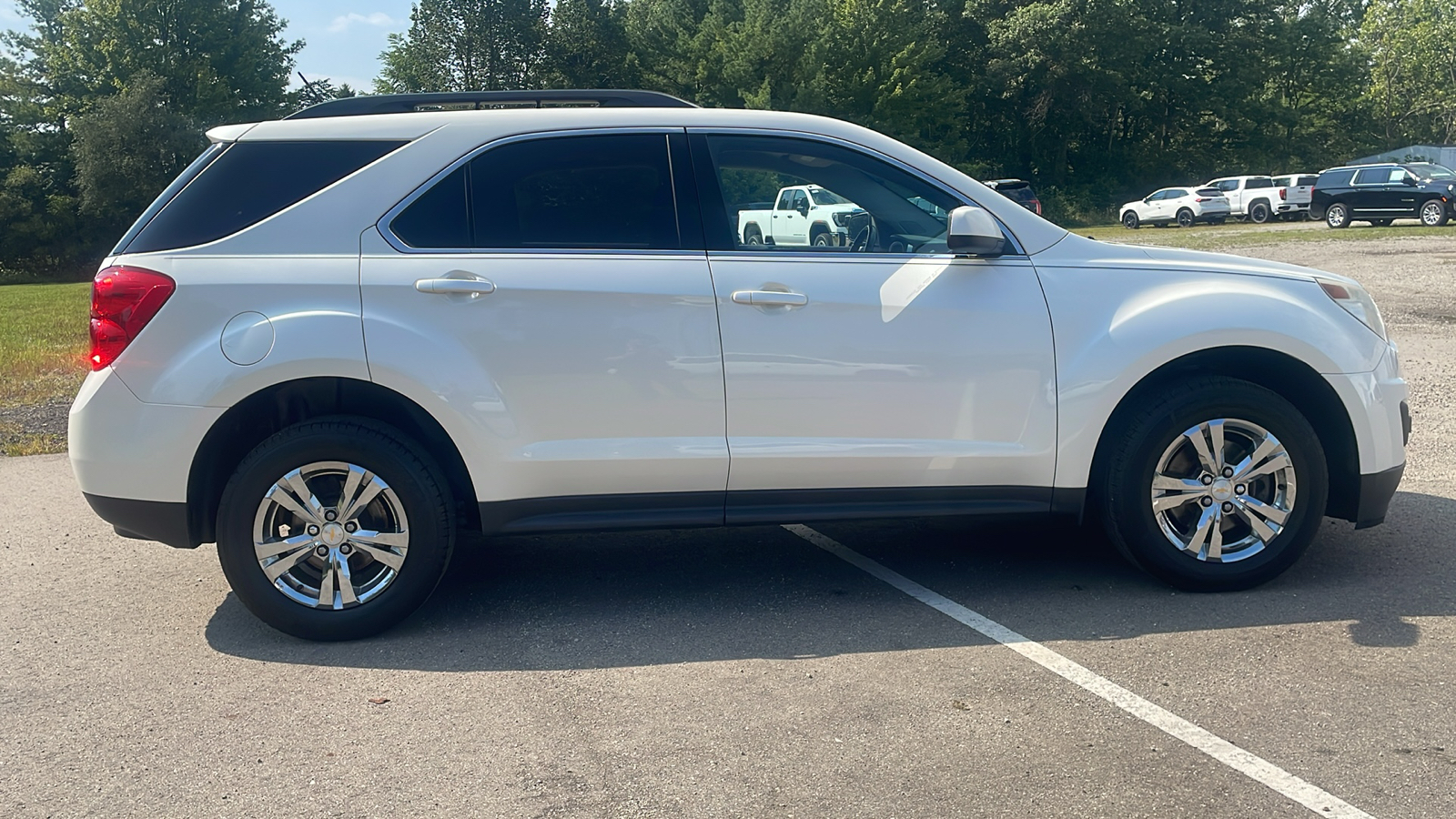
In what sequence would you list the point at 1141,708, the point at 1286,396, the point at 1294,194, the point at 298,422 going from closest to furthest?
the point at 1141,708
the point at 298,422
the point at 1286,396
the point at 1294,194

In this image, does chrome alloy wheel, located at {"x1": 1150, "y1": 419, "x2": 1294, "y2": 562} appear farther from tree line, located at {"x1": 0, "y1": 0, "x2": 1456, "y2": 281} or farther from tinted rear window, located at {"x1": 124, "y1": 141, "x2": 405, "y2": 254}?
tree line, located at {"x1": 0, "y1": 0, "x2": 1456, "y2": 281}

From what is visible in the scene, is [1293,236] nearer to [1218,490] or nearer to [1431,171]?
[1431,171]

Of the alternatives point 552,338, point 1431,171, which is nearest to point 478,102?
point 552,338

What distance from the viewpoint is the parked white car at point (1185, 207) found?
41844 mm

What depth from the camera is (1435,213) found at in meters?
31.1

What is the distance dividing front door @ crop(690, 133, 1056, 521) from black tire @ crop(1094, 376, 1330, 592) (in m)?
0.29

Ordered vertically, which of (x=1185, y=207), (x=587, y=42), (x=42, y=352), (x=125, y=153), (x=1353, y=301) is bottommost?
(x=42, y=352)

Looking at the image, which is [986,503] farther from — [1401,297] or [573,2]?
[573,2]

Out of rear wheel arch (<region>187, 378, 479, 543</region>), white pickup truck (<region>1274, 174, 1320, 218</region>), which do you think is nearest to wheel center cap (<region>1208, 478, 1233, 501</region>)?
rear wheel arch (<region>187, 378, 479, 543</region>)

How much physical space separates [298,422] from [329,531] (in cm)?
44

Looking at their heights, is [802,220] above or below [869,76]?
below

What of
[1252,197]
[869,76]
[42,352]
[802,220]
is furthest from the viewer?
[869,76]

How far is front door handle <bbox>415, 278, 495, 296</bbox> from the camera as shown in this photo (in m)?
4.17

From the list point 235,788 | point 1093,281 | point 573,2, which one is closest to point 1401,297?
point 1093,281
